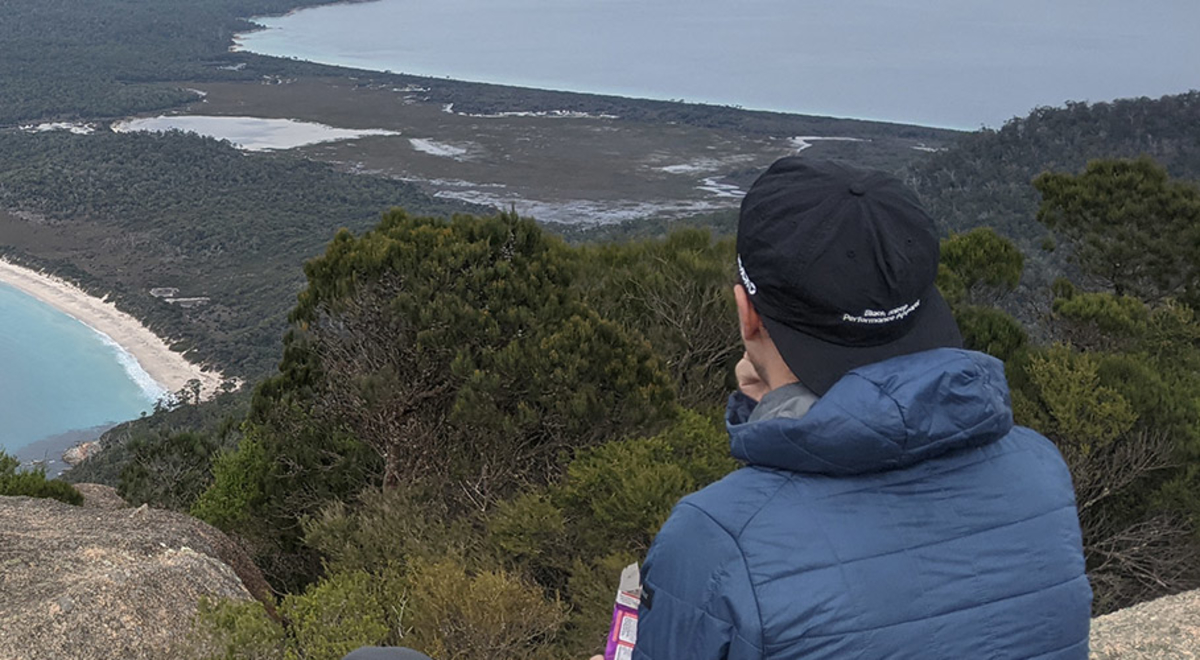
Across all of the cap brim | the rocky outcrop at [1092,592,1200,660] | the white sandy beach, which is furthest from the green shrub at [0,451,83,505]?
the white sandy beach

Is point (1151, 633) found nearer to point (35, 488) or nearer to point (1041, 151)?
point (35, 488)

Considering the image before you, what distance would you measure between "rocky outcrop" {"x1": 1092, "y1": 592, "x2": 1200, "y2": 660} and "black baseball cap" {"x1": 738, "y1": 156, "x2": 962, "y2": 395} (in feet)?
15.4

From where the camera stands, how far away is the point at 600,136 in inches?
3383

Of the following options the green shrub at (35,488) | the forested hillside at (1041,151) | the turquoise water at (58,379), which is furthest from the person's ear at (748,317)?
the forested hillside at (1041,151)

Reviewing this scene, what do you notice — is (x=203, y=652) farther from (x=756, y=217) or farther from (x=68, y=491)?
(x=68, y=491)

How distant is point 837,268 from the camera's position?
1.47 m

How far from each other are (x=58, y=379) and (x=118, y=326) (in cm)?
647

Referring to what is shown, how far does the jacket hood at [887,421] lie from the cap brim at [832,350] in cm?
4

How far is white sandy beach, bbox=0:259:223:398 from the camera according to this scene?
3722 centimetres

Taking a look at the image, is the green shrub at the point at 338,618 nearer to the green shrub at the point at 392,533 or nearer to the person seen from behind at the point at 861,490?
the green shrub at the point at 392,533

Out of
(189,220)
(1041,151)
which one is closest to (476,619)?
(1041,151)

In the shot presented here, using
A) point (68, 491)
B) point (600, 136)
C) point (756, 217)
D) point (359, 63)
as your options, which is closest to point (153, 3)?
point (359, 63)

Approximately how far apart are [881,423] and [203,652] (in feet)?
15.9

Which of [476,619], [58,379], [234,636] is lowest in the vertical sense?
[58,379]
